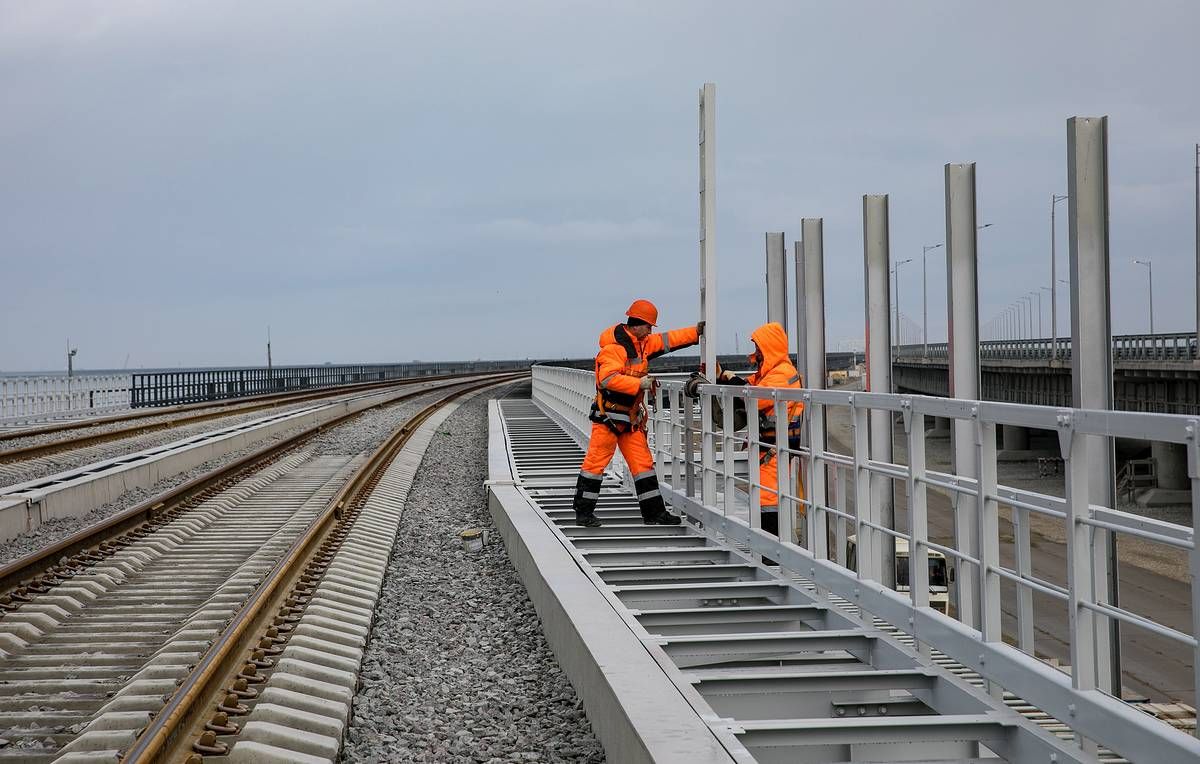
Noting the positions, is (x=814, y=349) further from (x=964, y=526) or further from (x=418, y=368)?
(x=418, y=368)

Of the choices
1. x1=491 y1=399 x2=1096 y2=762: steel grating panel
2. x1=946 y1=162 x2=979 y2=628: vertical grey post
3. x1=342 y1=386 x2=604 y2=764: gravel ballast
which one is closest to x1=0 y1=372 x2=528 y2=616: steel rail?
x1=342 y1=386 x2=604 y2=764: gravel ballast

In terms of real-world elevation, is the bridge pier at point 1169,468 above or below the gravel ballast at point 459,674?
below

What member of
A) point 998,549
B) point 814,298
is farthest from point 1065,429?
point 814,298

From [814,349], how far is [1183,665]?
1453cm

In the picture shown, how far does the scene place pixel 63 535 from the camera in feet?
39.8

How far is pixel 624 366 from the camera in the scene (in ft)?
33.7

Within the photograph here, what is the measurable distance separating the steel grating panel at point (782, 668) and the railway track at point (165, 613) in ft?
A: 6.07

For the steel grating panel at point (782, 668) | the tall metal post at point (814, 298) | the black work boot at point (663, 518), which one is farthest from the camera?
the tall metal post at point (814, 298)

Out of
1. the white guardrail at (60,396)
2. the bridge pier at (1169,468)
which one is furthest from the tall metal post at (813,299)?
the bridge pier at (1169,468)

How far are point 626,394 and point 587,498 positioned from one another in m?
1.16

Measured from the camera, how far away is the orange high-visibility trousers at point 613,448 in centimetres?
1054

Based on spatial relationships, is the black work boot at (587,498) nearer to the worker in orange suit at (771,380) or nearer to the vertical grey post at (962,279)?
the worker in orange suit at (771,380)

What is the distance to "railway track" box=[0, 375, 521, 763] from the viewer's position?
18.4 ft

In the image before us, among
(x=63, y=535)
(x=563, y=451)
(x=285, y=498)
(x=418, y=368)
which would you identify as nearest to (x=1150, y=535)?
(x=63, y=535)
